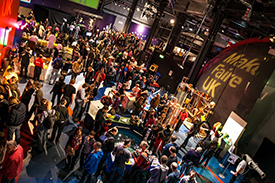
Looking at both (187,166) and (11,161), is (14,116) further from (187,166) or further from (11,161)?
(187,166)

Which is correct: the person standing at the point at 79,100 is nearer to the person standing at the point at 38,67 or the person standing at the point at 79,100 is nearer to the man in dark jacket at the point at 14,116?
the man in dark jacket at the point at 14,116

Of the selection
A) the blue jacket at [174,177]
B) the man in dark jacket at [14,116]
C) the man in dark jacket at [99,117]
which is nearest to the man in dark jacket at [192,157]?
the blue jacket at [174,177]

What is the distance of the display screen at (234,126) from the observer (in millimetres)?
8881

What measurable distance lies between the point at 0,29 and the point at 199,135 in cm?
1033

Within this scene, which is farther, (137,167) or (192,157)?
(192,157)

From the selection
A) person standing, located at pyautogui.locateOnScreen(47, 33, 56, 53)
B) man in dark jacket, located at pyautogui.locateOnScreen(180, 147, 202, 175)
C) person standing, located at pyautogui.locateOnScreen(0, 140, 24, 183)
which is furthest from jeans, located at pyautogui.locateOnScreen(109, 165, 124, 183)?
person standing, located at pyautogui.locateOnScreen(47, 33, 56, 53)

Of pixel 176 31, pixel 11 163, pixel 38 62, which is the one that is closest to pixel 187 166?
pixel 11 163

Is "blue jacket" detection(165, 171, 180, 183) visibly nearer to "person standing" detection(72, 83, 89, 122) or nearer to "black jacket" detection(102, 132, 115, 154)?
"black jacket" detection(102, 132, 115, 154)

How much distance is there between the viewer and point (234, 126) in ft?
30.5

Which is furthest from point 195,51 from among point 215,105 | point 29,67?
point 29,67

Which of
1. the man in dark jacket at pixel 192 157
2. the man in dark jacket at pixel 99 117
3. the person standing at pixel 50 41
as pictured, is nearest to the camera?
the man in dark jacket at pixel 99 117

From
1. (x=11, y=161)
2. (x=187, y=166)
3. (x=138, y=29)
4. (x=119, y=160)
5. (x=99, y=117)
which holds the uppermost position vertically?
(x=138, y=29)

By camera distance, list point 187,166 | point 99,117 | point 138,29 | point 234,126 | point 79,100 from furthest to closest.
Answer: point 138,29 → point 234,126 → point 79,100 → point 187,166 → point 99,117

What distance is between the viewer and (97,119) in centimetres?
571
